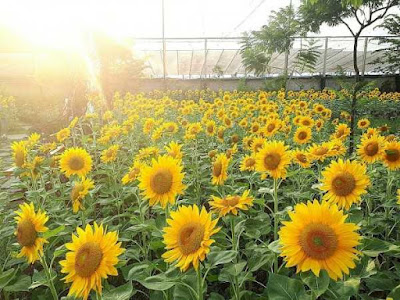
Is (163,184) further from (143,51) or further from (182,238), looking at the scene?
(143,51)

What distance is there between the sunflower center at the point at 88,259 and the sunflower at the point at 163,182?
→ 46 centimetres

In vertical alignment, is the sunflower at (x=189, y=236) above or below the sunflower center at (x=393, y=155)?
below

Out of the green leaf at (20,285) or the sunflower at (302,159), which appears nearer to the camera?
the green leaf at (20,285)

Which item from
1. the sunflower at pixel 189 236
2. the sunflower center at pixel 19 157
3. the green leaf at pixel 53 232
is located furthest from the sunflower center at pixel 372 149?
the sunflower center at pixel 19 157

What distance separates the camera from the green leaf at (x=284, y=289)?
1.23 m

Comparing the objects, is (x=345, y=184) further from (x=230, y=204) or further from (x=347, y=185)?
(x=230, y=204)

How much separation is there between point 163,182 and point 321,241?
75cm

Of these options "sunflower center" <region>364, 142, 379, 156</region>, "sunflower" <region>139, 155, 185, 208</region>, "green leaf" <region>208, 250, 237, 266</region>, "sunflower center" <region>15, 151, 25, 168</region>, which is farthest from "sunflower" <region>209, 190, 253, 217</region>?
"sunflower center" <region>15, 151, 25, 168</region>

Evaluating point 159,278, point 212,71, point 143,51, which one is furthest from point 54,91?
point 159,278

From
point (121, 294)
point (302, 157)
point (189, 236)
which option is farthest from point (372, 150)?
point (121, 294)

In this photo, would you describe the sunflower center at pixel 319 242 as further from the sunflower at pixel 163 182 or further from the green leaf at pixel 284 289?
the sunflower at pixel 163 182

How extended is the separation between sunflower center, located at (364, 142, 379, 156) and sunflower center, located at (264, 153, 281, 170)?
1.98 ft

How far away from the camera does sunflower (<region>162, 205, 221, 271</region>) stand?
1.10 m

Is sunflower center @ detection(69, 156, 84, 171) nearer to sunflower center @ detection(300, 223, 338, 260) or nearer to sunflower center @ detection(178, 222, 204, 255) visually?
sunflower center @ detection(178, 222, 204, 255)
